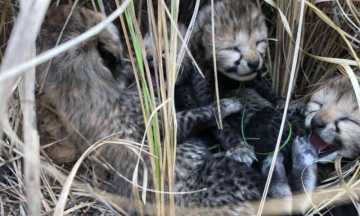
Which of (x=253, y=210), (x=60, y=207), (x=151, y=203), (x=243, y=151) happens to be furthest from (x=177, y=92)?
(x=60, y=207)

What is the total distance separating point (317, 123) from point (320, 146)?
30 centimetres

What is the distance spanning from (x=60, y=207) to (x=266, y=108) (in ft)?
5.68

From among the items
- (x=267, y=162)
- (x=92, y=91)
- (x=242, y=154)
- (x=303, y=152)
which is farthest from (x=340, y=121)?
(x=92, y=91)

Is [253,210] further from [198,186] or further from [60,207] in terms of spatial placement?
[60,207]

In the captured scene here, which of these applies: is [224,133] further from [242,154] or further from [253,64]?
[253,64]

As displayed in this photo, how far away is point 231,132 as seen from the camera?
8.71 ft

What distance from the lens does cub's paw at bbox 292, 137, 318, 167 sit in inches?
95.2

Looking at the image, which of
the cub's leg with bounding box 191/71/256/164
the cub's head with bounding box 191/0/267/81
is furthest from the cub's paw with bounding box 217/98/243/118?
the cub's head with bounding box 191/0/267/81

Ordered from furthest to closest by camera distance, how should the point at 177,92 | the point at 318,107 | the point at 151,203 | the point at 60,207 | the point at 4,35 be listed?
the point at 177,92
the point at 4,35
the point at 318,107
the point at 151,203
the point at 60,207

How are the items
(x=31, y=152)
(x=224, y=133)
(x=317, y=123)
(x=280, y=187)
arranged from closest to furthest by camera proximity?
(x=31, y=152), (x=280, y=187), (x=317, y=123), (x=224, y=133)

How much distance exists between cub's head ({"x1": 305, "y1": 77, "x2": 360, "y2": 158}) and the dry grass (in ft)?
0.40

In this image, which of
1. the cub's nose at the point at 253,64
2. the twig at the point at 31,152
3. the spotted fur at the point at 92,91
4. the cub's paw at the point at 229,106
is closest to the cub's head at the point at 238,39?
the cub's nose at the point at 253,64

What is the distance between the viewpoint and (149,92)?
2.44 metres

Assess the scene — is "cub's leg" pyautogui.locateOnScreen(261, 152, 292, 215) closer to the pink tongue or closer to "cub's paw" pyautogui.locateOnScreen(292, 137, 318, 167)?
"cub's paw" pyautogui.locateOnScreen(292, 137, 318, 167)
